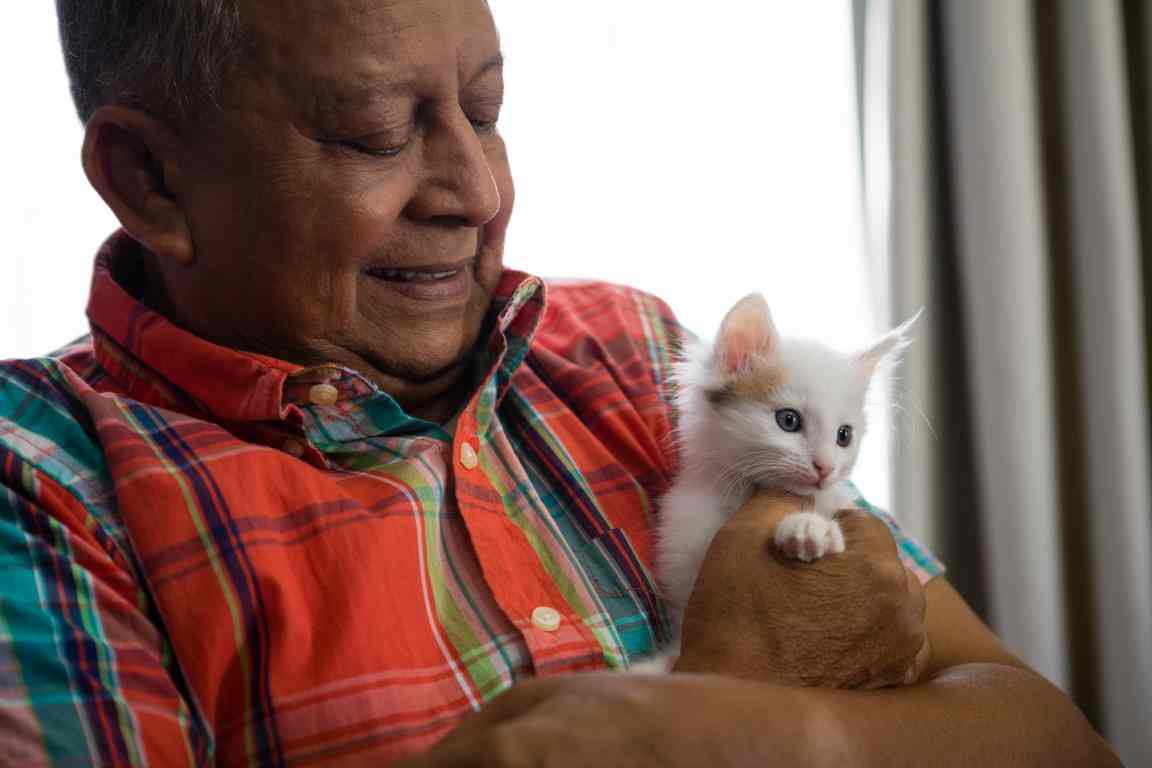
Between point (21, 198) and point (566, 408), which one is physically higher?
point (21, 198)

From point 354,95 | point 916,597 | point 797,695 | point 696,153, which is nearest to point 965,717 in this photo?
point 916,597

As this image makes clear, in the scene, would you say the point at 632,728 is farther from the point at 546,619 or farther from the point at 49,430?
the point at 49,430

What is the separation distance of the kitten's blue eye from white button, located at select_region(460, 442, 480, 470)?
0.40 m

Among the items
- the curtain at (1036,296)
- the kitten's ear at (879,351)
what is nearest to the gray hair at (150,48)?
the kitten's ear at (879,351)

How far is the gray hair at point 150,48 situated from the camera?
1.08 meters

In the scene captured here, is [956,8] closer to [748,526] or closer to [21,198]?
[748,526]

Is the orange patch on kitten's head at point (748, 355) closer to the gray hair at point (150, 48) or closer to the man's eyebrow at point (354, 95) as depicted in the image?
the man's eyebrow at point (354, 95)

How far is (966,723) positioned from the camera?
1033 mm

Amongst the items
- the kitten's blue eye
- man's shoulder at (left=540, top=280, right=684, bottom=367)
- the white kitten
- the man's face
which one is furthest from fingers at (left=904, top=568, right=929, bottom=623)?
the man's face

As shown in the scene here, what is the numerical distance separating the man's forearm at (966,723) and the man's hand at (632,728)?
9cm

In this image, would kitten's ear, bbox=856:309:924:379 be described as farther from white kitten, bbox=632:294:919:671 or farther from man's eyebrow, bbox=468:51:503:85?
man's eyebrow, bbox=468:51:503:85

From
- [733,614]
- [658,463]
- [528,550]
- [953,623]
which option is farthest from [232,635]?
[953,623]

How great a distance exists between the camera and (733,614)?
A: 1028 mm

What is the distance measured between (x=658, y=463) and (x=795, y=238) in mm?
981
